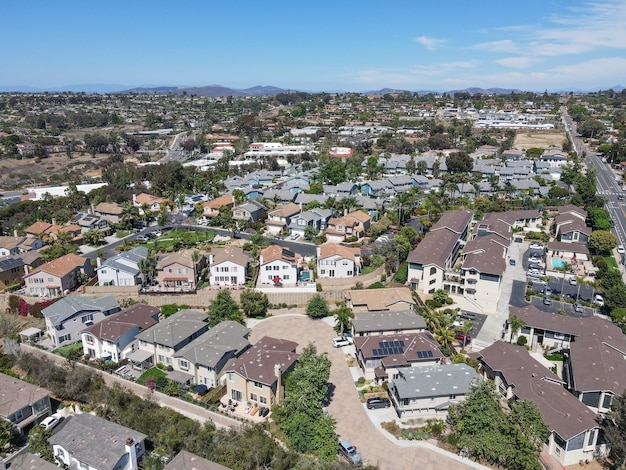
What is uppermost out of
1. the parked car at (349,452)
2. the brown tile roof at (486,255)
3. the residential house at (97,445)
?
the brown tile roof at (486,255)

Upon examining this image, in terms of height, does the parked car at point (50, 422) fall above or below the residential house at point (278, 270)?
below

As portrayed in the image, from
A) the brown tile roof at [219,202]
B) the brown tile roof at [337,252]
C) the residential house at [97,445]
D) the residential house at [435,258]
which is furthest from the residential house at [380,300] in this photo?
the brown tile roof at [219,202]

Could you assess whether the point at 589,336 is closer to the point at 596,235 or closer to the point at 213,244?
the point at 596,235

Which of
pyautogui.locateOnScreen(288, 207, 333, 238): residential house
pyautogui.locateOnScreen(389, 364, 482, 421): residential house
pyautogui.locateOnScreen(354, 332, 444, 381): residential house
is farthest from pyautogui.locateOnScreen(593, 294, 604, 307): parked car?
pyautogui.locateOnScreen(288, 207, 333, 238): residential house

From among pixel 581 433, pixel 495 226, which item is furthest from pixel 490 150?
pixel 581 433

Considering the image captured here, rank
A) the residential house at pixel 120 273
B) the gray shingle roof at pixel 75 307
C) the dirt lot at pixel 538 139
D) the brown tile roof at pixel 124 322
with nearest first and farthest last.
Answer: the brown tile roof at pixel 124 322 < the gray shingle roof at pixel 75 307 < the residential house at pixel 120 273 < the dirt lot at pixel 538 139

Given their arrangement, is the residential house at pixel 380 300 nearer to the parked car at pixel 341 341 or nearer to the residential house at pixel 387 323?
the residential house at pixel 387 323

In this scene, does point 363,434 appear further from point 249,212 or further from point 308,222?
point 249,212

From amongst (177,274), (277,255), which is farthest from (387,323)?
(177,274)
